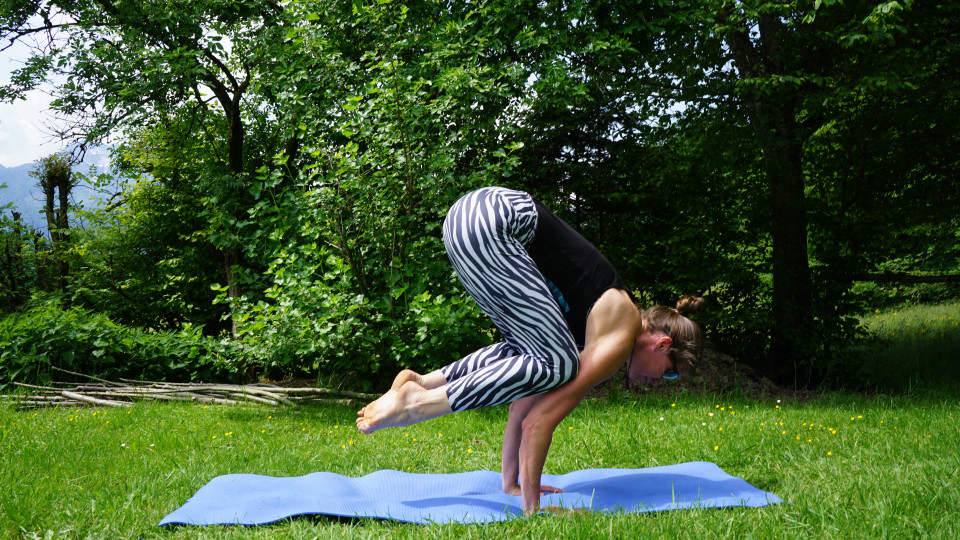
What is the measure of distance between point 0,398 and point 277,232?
9.83 ft

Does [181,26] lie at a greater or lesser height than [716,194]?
greater

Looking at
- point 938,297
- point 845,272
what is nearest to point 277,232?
point 845,272

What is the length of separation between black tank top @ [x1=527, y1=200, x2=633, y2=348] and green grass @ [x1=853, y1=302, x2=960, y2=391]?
508 centimetres

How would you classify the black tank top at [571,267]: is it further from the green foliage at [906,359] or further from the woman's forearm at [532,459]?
the green foliage at [906,359]

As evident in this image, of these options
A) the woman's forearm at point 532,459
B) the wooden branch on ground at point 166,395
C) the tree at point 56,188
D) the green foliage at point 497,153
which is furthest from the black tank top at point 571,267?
the tree at point 56,188

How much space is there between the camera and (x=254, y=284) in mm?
6473

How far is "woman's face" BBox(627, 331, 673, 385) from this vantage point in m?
2.76

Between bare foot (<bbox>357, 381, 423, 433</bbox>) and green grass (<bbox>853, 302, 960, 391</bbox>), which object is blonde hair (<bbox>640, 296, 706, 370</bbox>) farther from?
green grass (<bbox>853, 302, 960, 391</bbox>)

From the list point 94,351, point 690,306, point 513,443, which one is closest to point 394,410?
point 513,443

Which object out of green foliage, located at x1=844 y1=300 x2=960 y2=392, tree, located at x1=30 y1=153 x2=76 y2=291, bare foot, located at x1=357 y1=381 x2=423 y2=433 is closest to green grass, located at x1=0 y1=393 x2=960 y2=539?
bare foot, located at x1=357 y1=381 x2=423 y2=433

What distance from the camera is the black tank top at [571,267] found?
8.72ft

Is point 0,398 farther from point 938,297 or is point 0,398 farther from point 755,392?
point 938,297

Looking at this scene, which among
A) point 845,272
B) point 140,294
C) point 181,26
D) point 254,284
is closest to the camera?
point 254,284

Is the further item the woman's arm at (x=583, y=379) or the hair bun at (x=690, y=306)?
the hair bun at (x=690, y=306)
